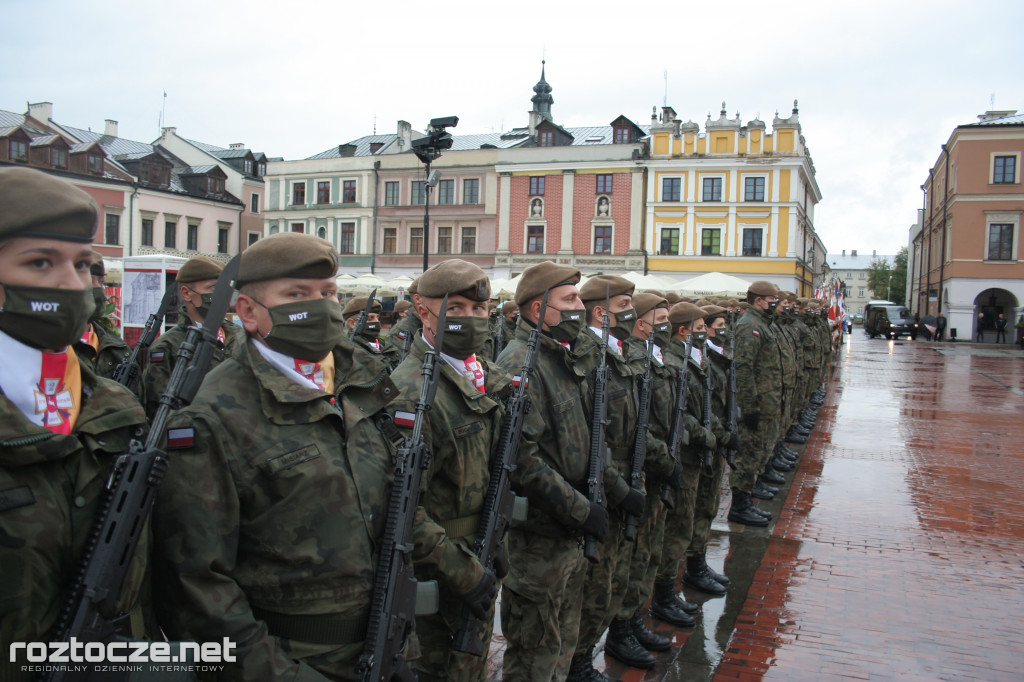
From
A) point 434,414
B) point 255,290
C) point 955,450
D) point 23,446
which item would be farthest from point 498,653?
point 955,450

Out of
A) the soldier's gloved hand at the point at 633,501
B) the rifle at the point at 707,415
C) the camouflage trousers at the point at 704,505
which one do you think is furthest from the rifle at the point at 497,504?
the camouflage trousers at the point at 704,505

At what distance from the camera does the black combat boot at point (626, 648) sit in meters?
4.59

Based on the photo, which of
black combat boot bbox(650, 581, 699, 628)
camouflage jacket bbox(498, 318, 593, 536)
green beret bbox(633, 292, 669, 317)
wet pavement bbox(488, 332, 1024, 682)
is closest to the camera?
camouflage jacket bbox(498, 318, 593, 536)

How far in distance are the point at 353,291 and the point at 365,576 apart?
23699mm

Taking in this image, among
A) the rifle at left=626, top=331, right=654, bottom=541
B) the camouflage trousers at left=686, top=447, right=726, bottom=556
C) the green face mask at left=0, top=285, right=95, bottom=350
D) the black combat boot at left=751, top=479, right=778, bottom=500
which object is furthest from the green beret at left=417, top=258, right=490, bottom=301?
the black combat boot at left=751, top=479, right=778, bottom=500

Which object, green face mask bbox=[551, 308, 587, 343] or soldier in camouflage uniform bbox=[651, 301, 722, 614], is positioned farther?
soldier in camouflage uniform bbox=[651, 301, 722, 614]

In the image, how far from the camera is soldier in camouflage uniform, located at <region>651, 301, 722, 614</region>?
5.34 m

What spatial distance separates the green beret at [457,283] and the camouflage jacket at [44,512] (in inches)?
62.5

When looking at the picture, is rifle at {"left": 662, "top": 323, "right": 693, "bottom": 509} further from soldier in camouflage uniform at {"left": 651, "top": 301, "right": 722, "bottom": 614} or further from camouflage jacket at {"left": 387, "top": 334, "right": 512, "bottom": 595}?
camouflage jacket at {"left": 387, "top": 334, "right": 512, "bottom": 595}

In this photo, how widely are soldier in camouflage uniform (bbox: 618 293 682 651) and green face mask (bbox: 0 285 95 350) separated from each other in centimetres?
349

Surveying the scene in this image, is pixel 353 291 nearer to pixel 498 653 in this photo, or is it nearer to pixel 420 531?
pixel 498 653

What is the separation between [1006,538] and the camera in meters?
7.37

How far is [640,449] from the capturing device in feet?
14.8

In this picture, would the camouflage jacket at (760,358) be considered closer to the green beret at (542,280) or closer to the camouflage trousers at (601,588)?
the camouflage trousers at (601,588)
